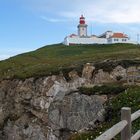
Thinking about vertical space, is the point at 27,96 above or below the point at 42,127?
above

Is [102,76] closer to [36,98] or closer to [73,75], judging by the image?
[73,75]

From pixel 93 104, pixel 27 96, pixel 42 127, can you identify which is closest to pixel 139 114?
pixel 93 104

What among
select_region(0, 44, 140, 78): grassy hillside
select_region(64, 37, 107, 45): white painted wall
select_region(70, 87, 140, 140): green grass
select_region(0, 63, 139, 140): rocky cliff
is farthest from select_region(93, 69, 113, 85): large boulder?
select_region(64, 37, 107, 45): white painted wall

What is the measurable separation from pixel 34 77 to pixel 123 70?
545 inches

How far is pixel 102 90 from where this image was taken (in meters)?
36.1

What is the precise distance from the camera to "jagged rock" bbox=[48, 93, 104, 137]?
102 ft

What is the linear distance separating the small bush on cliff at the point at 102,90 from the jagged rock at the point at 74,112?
1.13m

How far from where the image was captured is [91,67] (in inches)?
2205

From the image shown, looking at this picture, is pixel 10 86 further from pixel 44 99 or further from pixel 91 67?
pixel 91 67

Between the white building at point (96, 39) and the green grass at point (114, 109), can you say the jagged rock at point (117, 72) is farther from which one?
the white building at point (96, 39)

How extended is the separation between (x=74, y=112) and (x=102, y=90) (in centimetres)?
368

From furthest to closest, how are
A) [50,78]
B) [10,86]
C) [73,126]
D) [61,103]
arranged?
1. [10,86]
2. [50,78]
3. [61,103]
4. [73,126]

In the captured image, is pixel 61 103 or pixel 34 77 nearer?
pixel 61 103

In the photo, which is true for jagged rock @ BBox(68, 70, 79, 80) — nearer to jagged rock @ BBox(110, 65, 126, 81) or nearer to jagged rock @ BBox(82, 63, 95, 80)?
jagged rock @ BBox(82, 63, 95, 80)
